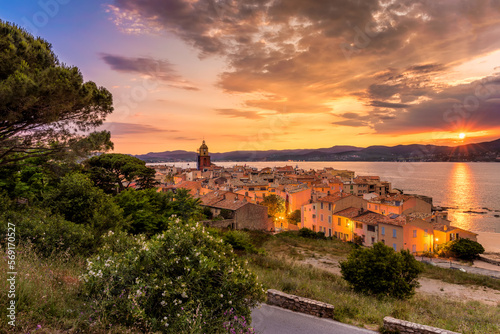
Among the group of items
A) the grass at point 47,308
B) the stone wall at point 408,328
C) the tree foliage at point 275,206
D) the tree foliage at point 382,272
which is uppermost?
the grass at point 47,308

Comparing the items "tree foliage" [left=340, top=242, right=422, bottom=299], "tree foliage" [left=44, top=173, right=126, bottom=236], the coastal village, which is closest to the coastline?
the coastal village

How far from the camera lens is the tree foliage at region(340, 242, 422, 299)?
10.7 m

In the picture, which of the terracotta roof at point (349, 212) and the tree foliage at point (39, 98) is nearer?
the tree foliage at point (39, 98)

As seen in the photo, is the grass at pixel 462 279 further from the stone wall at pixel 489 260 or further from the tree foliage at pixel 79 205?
the tree foliage at pixel 79 205

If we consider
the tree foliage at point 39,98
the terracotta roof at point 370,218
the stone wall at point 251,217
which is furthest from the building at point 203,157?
the tree foliage at point 39,98

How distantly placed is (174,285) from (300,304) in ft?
13.1

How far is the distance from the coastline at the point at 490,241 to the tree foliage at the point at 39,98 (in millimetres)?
44460

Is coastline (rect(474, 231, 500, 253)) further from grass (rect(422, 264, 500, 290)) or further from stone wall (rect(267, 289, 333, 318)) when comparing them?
stone wall (rect(267, 289, 333, 318))

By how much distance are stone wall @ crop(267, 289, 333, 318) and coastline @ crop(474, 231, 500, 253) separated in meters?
39.7

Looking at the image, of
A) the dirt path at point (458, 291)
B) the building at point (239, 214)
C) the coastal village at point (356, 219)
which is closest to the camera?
the dirt path at point (458, 291)

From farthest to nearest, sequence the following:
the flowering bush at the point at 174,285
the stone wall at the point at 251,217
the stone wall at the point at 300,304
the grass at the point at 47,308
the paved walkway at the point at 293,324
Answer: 1. the stone wall at the point at 251,217
2. the stone wall at the point at 300,304
3. the paved walkway at the point at 293,324
4. the flowering bush at the point at 174,285
5. the grass at the point at 47,308

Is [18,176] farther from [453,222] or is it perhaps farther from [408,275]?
[453,222]

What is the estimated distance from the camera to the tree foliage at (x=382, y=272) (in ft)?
35.0

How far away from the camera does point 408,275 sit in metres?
11.4
